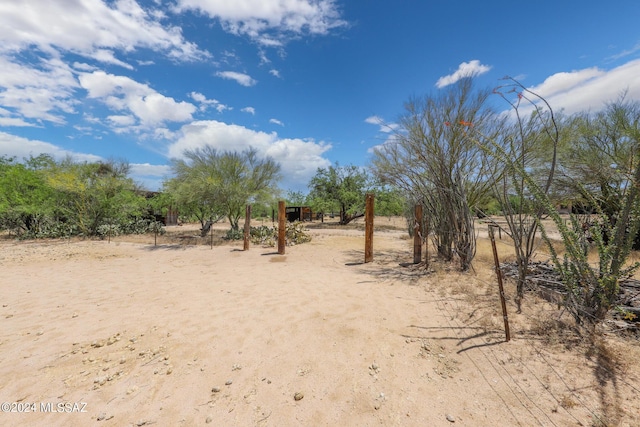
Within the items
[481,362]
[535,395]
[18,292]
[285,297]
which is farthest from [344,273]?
[18,292]

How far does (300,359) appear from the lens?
9.06 ft

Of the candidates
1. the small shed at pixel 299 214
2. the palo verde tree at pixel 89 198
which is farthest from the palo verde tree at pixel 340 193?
the palo verde tree at pixel 89 198

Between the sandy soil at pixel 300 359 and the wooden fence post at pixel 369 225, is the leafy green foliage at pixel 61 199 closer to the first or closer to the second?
the sandy soil at pixel 300 359

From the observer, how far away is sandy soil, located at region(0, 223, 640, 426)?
2.06 m

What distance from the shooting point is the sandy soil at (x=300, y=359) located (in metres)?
2.06

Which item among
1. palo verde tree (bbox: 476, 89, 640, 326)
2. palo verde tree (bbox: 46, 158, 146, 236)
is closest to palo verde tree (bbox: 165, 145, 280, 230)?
palo verde tree (bbox: 46, 158, 146, 236)

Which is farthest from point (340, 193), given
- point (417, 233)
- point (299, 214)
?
point (417, 233)

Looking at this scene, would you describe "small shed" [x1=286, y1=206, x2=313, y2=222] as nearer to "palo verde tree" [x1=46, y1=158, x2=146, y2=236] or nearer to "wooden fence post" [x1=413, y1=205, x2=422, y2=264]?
"palo verde tree" [x1=46, y1=158, x2=146, y2=236]

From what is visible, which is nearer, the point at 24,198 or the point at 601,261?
the point at 601,261

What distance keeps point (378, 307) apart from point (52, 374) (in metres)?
3.95

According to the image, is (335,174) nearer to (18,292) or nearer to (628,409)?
(18,292)

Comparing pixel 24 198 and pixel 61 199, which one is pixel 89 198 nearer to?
pixel 61 199

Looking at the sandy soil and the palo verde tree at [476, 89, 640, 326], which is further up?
the palo verde tree at [476, 89, 640, 326]

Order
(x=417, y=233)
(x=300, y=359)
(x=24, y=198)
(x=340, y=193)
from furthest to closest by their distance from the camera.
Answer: (x=340, y=193)
(x=24, y=198)
(x=417, y=233)
(x=300, y=359)
